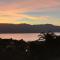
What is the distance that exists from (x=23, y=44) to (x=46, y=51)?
3.77 meters

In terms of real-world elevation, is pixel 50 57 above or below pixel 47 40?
below

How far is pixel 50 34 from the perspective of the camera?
13.6m

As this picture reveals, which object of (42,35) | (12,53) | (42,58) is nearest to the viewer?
(42,58)

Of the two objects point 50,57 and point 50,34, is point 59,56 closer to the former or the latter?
point 50,57

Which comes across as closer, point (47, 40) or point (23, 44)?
point (47, 40)

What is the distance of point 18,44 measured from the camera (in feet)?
53.4


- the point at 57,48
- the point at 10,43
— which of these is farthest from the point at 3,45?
the point at 57,48

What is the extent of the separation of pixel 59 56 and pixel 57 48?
0.40m

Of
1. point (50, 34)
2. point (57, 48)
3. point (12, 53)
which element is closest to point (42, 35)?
point (50, 34)

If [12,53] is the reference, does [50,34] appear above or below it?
above

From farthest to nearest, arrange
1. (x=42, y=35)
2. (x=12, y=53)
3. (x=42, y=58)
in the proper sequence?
1. (x=12, y=53)
2. (x=42, y=35)
3. (x=42, y=58)

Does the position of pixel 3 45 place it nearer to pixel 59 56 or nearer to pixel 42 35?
pixel 42 35

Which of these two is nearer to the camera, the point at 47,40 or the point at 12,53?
the point at 47,40

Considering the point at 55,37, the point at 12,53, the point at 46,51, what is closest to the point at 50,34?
the point at 55,37
